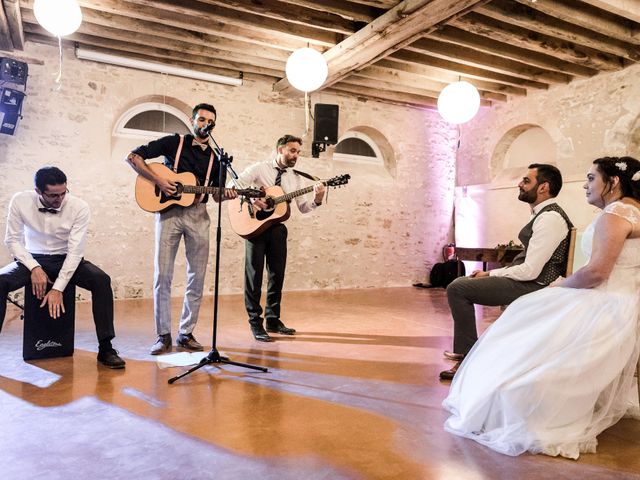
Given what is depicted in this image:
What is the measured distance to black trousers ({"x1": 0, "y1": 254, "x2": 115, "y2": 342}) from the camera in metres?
3.26

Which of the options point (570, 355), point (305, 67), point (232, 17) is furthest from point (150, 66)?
point (570, 355)

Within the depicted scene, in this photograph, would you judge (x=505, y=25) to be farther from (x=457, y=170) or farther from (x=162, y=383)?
(x=162, y=383)

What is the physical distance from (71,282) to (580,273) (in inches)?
127

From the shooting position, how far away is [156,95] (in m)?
6.84

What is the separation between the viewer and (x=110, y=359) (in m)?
3.26

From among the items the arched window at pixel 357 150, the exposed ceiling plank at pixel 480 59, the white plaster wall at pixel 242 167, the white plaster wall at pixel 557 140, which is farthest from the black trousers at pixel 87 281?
the white plaster wall at pixel 557 140

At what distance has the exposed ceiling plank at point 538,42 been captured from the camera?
208 inches

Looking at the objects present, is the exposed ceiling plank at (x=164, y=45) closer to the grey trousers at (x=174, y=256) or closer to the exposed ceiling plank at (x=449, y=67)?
the exposed ceiling plank at (x=449, y=67)

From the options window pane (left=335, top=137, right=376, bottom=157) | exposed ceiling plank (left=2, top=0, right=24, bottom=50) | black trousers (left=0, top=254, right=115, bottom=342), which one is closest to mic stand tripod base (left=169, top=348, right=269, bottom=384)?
black trousers (left=0, top=254, right=115, bottom=342)

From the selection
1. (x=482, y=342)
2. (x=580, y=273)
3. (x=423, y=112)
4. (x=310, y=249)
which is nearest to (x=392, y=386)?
(x=482, y=342)

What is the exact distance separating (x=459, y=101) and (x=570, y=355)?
16.1ft

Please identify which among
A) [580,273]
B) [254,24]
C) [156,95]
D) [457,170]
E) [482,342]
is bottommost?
[482,342]

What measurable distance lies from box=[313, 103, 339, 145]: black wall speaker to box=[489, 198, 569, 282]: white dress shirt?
498 centimetres

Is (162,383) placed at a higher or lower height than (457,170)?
lower
